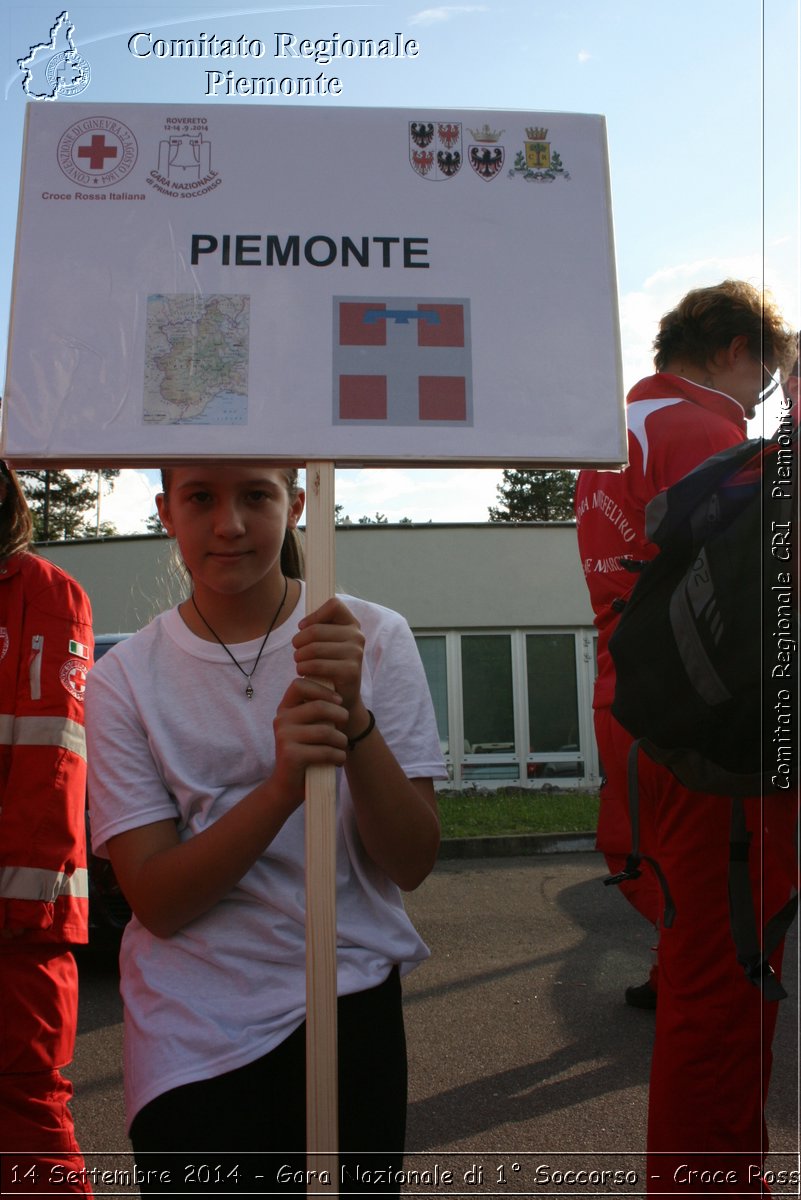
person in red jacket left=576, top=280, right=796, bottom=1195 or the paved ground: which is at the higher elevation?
person in red jacket left=576, top=280, right=796, bottom=1195

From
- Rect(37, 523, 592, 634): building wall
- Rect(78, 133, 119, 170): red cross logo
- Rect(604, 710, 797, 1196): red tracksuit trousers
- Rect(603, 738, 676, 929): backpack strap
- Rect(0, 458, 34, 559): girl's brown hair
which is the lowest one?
Rect(604, 710, 797, 1196): red tracksuit trousers

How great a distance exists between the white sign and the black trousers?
0.90m

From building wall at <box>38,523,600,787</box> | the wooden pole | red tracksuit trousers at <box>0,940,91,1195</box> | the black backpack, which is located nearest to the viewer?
the wooden pole

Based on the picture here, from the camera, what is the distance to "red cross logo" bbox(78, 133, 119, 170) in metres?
1.58

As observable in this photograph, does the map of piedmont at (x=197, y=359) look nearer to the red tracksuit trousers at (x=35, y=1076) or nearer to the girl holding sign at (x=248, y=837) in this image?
the girl holding sign at (x=248, y=837)

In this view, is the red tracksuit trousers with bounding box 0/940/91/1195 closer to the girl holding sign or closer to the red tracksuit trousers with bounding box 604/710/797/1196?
the girl holding sign

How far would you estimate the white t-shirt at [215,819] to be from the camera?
1.51m

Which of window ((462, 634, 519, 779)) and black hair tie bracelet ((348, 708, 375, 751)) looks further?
window ((462, 634, 519, 779))

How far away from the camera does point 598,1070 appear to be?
3855 mm

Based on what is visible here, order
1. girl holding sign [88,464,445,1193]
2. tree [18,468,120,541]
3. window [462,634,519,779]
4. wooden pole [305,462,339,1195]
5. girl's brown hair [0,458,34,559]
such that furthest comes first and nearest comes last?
tree [18,468,120,541] < window [462,634,519,779] < girl's brown hair [0,458,34,559] < girl holding sign [88,464,445,1193] < wooden pole [305,462,339,1195]

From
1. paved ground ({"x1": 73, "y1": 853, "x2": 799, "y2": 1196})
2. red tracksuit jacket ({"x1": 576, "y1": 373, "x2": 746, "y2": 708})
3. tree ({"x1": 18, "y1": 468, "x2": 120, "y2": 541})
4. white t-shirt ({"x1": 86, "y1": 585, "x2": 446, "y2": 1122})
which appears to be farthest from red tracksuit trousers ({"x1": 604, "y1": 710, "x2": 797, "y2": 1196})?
tree ({"x1": 18, "y1": 468, "x2": 120, "y2": 541})

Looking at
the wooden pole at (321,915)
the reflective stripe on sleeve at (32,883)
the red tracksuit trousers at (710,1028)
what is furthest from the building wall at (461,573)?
the wooden pole at (321,915)

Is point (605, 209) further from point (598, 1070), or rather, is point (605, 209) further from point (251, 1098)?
A: point (598, 1070)

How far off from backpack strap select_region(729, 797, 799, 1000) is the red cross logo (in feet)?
5.33
